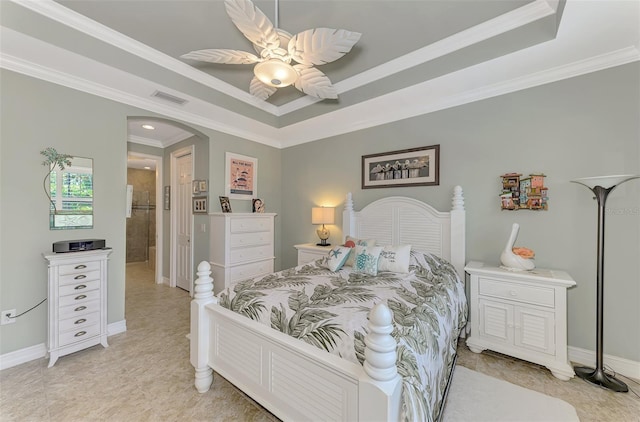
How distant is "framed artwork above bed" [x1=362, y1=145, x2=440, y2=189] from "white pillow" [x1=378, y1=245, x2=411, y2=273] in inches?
40.0

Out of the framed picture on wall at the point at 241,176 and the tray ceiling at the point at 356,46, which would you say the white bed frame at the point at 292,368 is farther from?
the framed picture on wall at the point at 241,176

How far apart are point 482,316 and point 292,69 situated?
2.66m

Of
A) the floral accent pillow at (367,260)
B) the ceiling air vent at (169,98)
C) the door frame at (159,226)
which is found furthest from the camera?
the door frame at (159,226)

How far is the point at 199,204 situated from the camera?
153 inches

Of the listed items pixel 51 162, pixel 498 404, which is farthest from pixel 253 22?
pixel 498 404

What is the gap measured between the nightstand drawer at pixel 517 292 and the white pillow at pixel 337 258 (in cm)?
127

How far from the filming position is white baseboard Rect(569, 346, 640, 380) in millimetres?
2006

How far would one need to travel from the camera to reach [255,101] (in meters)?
3.43

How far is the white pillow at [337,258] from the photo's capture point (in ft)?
8.29

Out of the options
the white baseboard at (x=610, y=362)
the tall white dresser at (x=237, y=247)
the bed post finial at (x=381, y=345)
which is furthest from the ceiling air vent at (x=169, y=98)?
the white baseboard at (x=610, y=362)

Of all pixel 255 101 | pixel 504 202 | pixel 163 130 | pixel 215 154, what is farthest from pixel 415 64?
pixel 163 130

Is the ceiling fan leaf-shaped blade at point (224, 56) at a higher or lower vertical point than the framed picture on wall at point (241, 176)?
higher

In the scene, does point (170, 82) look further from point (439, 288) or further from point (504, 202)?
point (504, 202)

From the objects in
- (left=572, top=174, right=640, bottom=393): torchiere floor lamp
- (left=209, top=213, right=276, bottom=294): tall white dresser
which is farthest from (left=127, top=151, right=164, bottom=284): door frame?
(left=572, top=174, right=640, bottom=393): torchiere floor lamp
